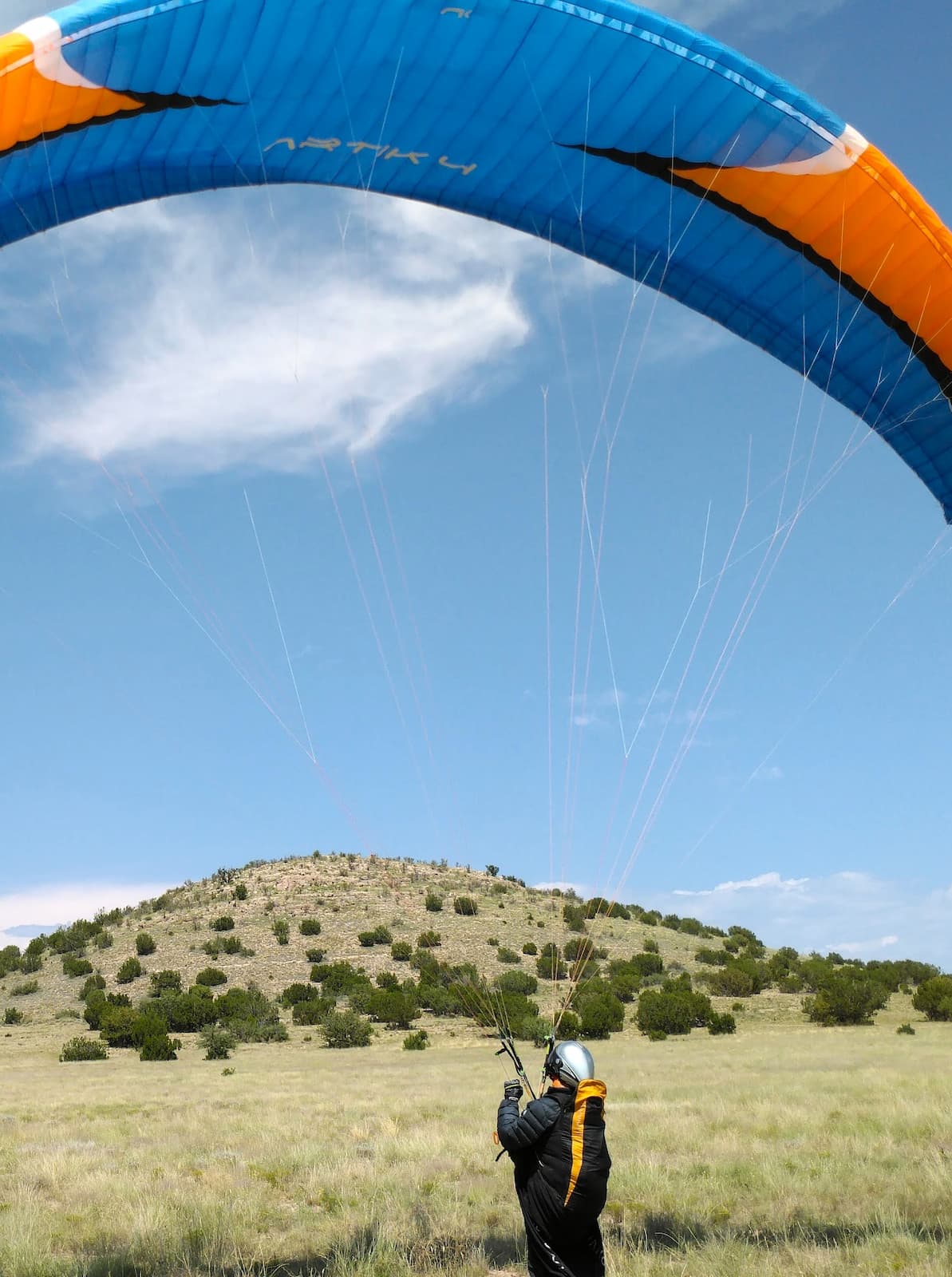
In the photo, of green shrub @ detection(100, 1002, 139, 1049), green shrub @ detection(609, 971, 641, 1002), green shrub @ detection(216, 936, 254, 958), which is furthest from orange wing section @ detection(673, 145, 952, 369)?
green shrub @ detection(216, 936, 254, 958)

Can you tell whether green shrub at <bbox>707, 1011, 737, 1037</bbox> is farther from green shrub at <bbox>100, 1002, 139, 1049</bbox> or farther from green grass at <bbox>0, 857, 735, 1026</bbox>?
green shrub at <bbox>100, 1002, 139, 1049</bbox>

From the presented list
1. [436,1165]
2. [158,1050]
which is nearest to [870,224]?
[436,1165]

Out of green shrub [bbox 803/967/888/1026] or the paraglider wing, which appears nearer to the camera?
the paraglider wing

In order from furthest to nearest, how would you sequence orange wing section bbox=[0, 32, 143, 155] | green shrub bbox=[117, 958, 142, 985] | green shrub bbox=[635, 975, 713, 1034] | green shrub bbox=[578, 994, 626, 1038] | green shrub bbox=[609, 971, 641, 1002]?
green shrub bbox=[117, 958, 142, 985]
green shrub bbox=[609, 971, 641, 1002]
green shrub bbox=[635, 975, 713, 1034]
green shrub bbox=[578, 994, 626, 1038]
orange wing section bbox=[0, 32, 143, 155]

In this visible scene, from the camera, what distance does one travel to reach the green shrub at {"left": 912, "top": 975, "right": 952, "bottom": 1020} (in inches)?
1346

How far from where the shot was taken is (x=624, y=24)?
747 centimetres

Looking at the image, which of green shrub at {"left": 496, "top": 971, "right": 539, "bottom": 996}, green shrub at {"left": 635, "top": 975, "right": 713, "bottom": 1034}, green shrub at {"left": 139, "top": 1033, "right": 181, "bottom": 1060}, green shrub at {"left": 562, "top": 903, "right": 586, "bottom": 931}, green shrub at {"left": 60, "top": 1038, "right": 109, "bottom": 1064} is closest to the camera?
green shrub at {"left": 139, "top": 1033, "right": 181, "bottom": 1060}

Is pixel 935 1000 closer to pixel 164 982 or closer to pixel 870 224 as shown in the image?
pixel 164 982

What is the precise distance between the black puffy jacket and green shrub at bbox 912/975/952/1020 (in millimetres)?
34789

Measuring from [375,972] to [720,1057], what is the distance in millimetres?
21995

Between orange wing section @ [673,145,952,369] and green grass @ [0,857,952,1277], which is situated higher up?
orange wing section @ [673,145,952,369]

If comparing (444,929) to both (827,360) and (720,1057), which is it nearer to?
(720,1057)

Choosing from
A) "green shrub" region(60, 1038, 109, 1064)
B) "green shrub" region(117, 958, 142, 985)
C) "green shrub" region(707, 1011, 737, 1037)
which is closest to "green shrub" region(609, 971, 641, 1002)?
"green shrub" region(707, 1011, 737, 1037)

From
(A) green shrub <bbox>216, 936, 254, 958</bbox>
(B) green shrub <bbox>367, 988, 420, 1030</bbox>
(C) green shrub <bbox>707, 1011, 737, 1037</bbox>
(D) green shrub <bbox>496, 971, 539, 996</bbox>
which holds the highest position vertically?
(A) green shrub <bbox>216, 936, 254, 958</bbox>
